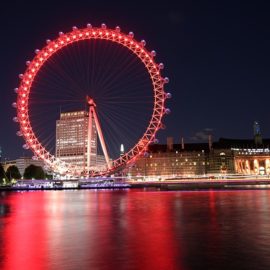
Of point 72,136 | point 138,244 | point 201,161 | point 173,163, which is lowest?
point 138,244

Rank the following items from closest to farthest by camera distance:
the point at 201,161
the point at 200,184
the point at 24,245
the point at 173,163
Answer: the point at 24,245
the point at 200,184
the point at 173,163
the point at 201,161

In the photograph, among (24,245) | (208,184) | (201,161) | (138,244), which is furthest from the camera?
(201,161)

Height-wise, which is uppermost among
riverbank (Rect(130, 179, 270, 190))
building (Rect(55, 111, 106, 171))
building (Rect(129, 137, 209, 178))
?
building (Rect(55, 111, 106, 171))

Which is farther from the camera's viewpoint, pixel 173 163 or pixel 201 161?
pixel 201 161

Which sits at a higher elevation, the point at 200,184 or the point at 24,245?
the point at 200,184

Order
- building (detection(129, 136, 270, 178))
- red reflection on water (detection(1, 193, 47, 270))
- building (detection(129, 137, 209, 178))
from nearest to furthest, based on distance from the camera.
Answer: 1. red reflection on water (detection(1, 193, 47, 270))
2. building (detection(129, 136, 270, 178))
3. building (detection(129, 137, 209, 178))

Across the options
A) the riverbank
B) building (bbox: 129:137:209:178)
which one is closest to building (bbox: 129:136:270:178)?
building (bbox: 129:137:209:178)

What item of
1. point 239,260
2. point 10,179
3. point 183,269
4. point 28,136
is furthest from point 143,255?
point 10,179

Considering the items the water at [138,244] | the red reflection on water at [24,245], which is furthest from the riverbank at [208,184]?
the red reflection on water at [24,245]

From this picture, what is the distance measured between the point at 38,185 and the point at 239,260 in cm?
6751

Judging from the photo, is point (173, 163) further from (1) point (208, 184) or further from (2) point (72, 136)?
(1) point (208, 184)

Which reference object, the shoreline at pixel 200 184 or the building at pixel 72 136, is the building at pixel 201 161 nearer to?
the building at pixel 72 136

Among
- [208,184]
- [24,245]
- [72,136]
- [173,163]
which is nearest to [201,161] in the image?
[173,163]

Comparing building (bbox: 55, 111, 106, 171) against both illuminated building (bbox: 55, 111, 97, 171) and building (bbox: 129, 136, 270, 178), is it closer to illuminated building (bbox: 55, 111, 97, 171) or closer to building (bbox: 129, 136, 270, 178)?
illuminated building (bbox: 55, 111, 97, 171)
